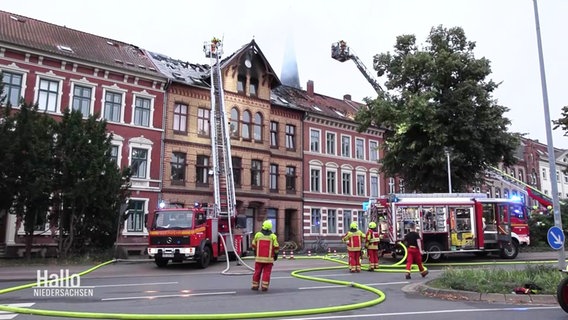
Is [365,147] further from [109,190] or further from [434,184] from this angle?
[109,190]

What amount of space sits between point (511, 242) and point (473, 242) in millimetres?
2680

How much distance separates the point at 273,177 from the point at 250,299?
24.6 meters

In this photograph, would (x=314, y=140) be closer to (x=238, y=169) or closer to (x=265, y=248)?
(x=238, y=169)

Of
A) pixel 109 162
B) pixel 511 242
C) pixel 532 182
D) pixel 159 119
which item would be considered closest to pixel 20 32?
pixel 159 119

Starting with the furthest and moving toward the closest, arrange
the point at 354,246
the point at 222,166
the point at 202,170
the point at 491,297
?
the point at 202,170 < the point at 222,166 < the point at 354,246 < the point at 491,297

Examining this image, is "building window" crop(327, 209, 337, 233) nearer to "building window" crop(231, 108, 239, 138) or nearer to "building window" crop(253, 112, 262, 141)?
"building window" crop(253, 112, 262, 141)

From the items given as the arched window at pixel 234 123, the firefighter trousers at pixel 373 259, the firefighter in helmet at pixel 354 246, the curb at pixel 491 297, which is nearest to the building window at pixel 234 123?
the arched window at pixel 234 123

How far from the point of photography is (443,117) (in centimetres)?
2608

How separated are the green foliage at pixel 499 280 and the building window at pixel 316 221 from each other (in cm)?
2459

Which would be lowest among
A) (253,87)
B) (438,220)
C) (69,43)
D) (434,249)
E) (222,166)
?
(434,249)

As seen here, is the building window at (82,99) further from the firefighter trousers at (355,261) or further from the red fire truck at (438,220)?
the firefighter trousers at (355,261)

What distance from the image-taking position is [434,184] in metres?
26.9

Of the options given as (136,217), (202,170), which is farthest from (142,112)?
(136,217)

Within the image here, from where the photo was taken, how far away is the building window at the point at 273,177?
3419cm
